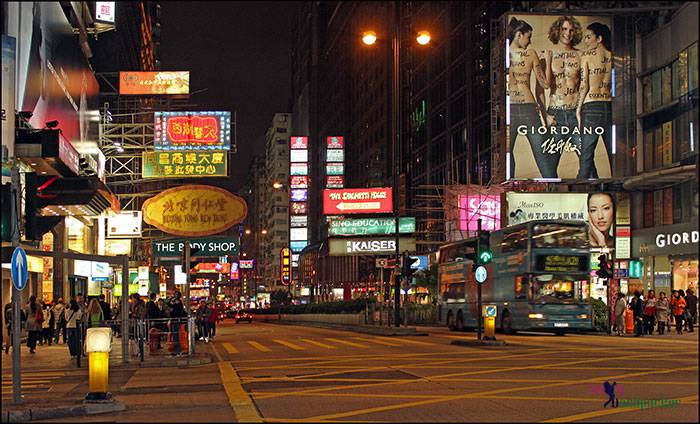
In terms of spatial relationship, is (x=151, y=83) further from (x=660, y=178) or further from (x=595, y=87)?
(x=660, y=178)

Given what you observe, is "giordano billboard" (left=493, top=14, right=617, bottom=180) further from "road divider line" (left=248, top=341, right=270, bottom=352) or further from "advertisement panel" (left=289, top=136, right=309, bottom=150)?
"advertisement panel" (left=289, top=136, right=309, bottom=150)

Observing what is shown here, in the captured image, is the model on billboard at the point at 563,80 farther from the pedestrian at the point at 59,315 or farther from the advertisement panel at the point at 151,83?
the pedestrian at the point at 59,315

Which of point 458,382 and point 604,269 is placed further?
point 604,269

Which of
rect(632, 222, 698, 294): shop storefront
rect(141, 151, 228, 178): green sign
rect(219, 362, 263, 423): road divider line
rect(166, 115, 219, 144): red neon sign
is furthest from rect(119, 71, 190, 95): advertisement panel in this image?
rect(219, 362, 263, 423): road divider line

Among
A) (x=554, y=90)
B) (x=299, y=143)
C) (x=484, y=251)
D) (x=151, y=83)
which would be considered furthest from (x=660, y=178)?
(x=299, y=143)

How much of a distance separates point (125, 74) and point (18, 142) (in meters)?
31.2

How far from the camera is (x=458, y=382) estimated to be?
16391 millimetres

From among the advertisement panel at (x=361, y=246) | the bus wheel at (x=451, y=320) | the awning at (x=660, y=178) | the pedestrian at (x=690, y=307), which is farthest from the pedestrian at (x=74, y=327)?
the advertisement panel at (x=361, y=246)

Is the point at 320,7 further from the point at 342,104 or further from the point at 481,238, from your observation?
the point at 481,238

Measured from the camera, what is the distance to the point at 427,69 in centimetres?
9569

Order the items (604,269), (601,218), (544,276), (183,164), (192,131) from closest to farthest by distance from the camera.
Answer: (544,276)
(604,269)
(183,164)
(192,131)
(601,218)

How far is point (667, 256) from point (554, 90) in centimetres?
1088

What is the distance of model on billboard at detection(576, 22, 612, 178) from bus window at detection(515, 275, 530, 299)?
793 inches

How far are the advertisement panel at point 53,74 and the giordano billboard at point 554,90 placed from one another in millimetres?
23286
